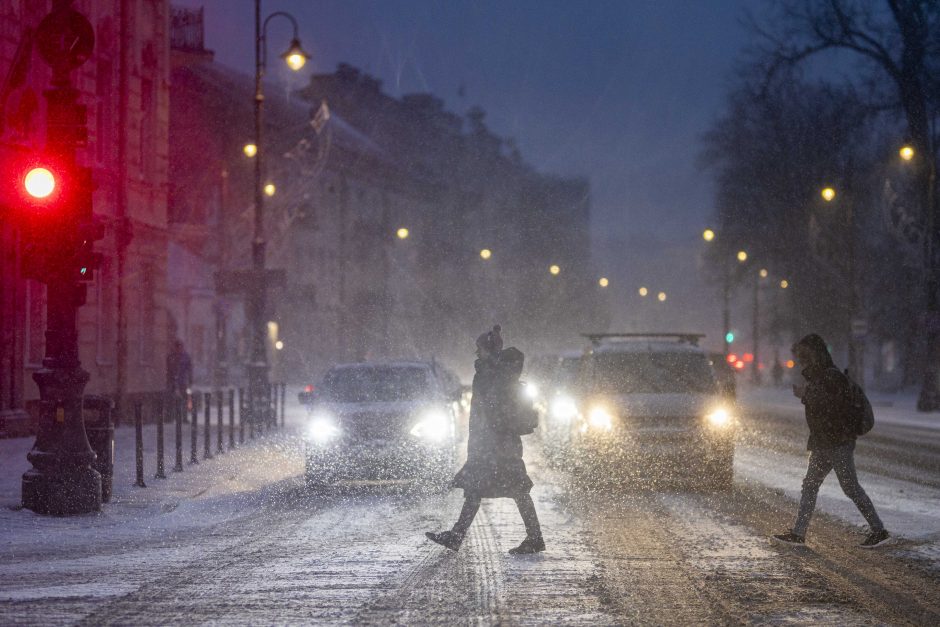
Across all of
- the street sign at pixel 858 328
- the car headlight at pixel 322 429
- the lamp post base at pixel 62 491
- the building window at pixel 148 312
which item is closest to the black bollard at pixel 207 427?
the car headlight at pixel 322 429

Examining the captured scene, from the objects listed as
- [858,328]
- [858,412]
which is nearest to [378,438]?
[858,412]

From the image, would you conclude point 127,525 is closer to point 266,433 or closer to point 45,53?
point 45,53

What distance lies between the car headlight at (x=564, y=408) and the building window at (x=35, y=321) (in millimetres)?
9908

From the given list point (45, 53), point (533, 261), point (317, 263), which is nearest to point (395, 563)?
point (45, 53)

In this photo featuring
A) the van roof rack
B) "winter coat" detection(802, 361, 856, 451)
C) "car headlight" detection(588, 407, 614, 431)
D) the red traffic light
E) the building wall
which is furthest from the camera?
the building wall

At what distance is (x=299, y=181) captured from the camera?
55938 millimetres

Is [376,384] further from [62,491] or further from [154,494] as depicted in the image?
[62,491]

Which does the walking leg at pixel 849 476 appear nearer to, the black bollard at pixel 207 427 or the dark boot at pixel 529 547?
the dark boot at pixel 529 547

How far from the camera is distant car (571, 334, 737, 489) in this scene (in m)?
14.7

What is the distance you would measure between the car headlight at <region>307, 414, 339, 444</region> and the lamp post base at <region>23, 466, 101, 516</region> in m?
3.19

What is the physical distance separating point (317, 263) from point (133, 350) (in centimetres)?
3368

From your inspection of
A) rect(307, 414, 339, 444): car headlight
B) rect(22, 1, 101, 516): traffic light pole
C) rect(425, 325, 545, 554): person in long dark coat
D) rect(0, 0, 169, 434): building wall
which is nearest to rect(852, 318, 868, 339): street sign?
rect(0, 0, 169, 434): building wall

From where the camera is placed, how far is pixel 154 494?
14188 millimetres

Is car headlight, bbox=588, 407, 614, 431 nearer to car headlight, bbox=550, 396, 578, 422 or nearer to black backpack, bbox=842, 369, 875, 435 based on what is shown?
car headlight, bbox=550, 396, 578, 422
